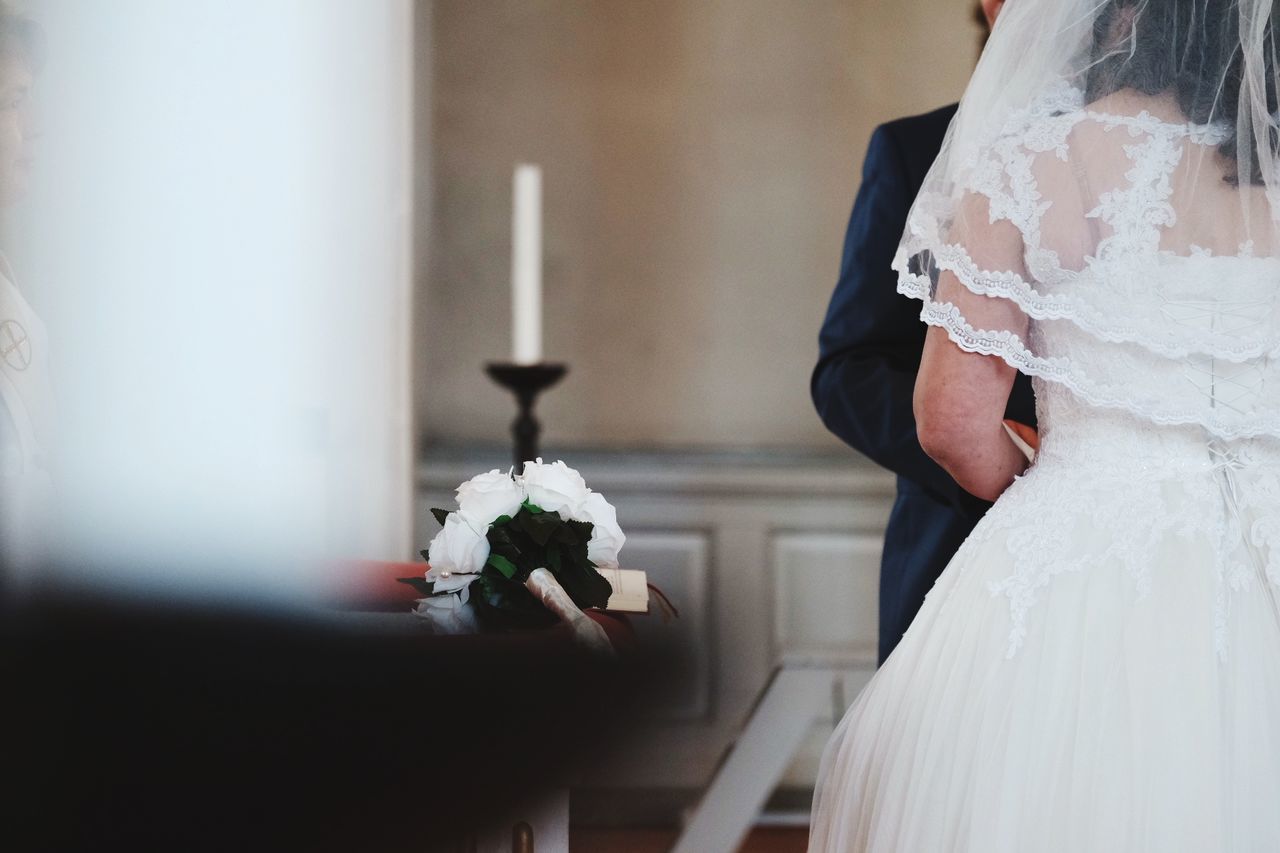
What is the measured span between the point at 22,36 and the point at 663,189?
11.1ft

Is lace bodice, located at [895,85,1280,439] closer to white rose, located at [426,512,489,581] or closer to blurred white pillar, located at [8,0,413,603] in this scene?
white rose, located at [426,512,489,581]

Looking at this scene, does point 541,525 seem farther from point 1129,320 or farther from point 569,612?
point 1129,320

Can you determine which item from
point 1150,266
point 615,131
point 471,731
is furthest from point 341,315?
point 471,731

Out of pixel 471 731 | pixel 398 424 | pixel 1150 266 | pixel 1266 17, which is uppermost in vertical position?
pixel 1266 17

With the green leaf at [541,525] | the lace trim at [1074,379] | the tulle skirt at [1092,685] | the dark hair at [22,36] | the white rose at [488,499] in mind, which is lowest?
the tulle skirt at [1092,685]

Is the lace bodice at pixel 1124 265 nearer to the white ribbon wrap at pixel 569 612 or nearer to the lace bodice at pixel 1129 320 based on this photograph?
the lace bodice at pixel 1129 320

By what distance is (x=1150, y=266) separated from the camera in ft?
4.93

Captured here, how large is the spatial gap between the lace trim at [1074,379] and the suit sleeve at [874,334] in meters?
0.51

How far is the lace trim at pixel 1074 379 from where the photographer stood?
154 centimetres

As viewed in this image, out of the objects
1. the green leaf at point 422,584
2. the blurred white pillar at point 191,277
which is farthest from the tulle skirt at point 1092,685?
the blurred white pillar at point 191,277

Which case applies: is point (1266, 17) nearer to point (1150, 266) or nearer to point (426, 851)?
point (1150, 266)

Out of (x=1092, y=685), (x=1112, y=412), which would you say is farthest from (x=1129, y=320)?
(x=1092, y=685)

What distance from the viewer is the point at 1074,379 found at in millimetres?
1566

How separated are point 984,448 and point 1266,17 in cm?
57
